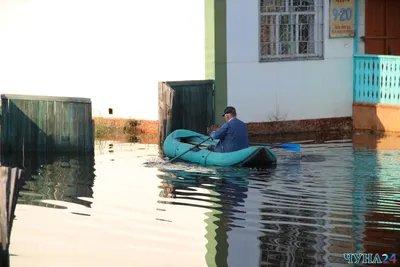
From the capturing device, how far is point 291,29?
956 inches

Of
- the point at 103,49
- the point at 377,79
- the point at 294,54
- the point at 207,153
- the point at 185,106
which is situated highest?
the point at 103,49

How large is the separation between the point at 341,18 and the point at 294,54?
59.4 inches

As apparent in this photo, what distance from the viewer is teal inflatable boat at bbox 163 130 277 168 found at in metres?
18.8

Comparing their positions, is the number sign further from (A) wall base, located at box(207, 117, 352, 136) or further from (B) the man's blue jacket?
(B) the man's blue jacket

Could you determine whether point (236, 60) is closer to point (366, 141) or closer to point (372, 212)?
point (366, 141)

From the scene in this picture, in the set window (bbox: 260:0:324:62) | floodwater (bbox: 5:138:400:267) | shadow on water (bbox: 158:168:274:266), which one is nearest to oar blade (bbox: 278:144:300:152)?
floodwater (bbox: 5:138:400:267)

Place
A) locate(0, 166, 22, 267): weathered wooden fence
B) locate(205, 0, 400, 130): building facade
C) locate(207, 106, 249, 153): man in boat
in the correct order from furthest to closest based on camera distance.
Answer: locate(205, 0, 400, 130): building facade < locate(207, 106, 249, 153): man in boat < locate(0, 166, 22, 267): weathered wooden fence

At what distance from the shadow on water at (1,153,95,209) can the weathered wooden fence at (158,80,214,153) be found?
1.90 meters

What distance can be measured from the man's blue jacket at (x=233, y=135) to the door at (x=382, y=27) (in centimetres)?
715

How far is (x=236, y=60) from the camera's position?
77.2 feet

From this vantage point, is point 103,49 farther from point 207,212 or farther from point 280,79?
point 207,212

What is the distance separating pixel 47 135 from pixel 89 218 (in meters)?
7.63

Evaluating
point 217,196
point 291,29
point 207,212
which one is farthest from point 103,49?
point 207,212

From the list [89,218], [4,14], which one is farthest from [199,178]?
[4,14]
